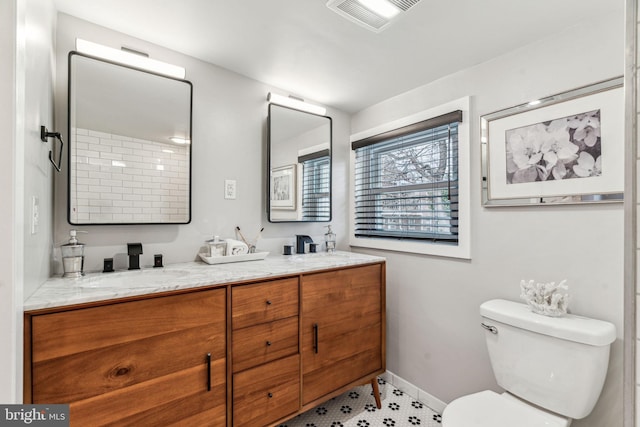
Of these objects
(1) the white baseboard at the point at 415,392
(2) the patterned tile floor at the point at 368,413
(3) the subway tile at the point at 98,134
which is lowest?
(2) the patterned tile floor at the point at 368,413

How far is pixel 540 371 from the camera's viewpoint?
131 cm

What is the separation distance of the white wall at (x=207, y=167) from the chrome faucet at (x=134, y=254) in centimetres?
7

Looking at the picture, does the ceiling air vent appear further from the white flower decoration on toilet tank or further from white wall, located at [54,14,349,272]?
the white flower decoration on toilet tank

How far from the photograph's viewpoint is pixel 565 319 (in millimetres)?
1310

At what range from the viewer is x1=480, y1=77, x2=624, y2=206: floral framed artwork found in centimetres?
127

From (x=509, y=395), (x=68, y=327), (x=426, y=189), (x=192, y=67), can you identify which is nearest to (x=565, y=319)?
(x=509, y=395)

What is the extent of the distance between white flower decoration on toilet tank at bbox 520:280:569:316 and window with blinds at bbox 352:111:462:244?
509 millimetres

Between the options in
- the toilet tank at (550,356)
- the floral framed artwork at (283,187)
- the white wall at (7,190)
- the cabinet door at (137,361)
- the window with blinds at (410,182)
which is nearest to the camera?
the white wall at (7,190)

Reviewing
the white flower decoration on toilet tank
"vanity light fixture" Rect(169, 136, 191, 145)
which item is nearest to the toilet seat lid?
the white flower decoration on toilet tank

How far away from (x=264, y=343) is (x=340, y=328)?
0.51m

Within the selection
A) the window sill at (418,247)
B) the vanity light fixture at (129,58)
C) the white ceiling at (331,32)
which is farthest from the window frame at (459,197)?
the vanity light fixture at (129,58)

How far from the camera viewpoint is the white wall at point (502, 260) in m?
1.30

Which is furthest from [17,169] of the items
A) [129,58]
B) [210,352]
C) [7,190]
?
[129,58]

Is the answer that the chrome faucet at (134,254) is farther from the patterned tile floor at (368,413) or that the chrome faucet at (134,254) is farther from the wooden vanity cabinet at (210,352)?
the patterned tile floor at (368,413)
